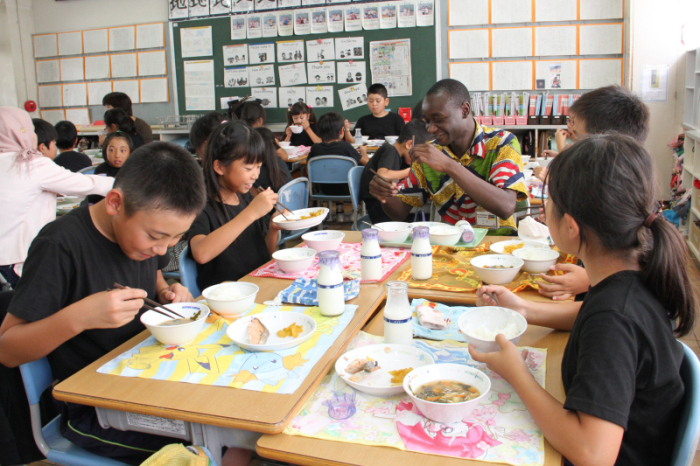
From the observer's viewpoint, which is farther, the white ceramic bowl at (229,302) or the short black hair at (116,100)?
the short black hair at (116,100)

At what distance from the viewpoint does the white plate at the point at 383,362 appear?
3.34 feet

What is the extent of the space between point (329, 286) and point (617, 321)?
69 cm

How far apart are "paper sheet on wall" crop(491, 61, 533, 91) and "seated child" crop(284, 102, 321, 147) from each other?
2.18m

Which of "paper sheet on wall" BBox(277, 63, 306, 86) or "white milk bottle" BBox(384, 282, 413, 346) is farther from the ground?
"paper sheet on wall" BBox(277, 63, 306, 86)

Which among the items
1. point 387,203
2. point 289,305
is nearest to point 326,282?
point 289,305

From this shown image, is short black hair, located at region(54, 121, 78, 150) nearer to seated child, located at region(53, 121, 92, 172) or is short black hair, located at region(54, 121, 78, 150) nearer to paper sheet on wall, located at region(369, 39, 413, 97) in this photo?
seated child, located at region(53, 121, 92, 172)

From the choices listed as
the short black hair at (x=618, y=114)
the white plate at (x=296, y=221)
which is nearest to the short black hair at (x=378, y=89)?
the white plate at (x=296, y=221)

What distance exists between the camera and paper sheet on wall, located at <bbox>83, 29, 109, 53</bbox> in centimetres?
741

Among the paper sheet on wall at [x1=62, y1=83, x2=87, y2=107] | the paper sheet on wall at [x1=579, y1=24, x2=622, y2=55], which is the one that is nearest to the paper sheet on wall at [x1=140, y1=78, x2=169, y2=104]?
the paper sheet on wall at [x1=62, y1=83, x2=87, y2=107]

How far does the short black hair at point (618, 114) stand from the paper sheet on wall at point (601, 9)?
14.5 ft

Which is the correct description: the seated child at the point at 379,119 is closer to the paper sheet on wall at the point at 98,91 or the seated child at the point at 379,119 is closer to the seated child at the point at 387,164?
the seated child at the point at 387,164

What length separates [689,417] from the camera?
899mm

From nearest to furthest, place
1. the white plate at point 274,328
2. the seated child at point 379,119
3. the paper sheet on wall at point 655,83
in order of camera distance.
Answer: the white plate at point 274,328 < the paper sheet on wall at point 655,83 < the seated child at point 379,119

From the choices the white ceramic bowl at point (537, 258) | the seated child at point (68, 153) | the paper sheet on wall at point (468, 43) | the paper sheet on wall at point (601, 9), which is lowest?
the white ceramic bowl at point (537, 258)
